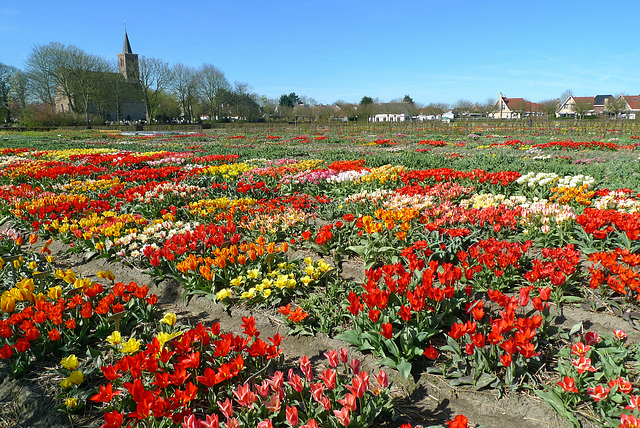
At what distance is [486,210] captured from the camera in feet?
15.1

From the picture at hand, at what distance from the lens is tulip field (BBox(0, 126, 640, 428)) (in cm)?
213

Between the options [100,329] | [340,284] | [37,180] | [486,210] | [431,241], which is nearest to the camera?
[100,329]

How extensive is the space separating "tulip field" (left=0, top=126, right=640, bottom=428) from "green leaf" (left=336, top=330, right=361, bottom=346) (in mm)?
17

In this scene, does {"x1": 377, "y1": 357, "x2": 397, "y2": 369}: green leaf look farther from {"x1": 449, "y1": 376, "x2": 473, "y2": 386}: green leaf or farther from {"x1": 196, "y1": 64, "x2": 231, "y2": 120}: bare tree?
{"x1": 196, "y1": 64, "x2": 231, "y2": 120}: bare tree

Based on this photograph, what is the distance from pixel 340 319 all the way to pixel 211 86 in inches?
3176

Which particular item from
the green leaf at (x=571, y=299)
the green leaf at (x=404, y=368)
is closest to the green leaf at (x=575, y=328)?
the green leaf at (x=571, y=299)

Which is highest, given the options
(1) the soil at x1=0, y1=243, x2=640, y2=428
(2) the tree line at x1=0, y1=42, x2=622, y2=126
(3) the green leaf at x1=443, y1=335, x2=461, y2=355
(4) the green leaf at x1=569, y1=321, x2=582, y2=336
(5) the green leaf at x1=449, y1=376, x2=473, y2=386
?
(2) the tree line at x1=0, y1=42, x2=622, y2=126

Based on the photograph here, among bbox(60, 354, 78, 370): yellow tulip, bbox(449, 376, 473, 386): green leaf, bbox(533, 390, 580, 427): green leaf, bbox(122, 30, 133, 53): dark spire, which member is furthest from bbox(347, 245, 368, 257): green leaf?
bbox(122, 30, 133, 53): dark spire

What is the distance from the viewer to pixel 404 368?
2.45m

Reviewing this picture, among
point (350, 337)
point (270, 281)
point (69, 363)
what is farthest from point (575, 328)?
point (69, 363)

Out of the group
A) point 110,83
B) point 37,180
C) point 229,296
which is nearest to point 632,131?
point 229,296

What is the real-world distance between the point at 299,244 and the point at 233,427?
3087 mm

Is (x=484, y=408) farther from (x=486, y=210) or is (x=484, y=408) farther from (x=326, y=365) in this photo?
(x=486, y=210)

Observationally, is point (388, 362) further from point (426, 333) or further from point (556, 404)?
point (556, 404)
